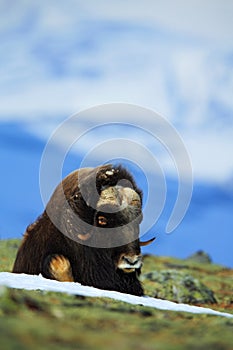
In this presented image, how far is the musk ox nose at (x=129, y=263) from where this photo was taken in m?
11.8

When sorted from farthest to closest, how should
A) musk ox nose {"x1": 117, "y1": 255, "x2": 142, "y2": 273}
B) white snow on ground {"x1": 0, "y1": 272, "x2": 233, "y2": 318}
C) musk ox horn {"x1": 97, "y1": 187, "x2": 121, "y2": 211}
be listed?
musk ox horn {"x1": 97, "y1": 187, "x2": 121, "y2": 211}
musk ox nose {"x1": 117, "y1": 255, "x2": 142, "y2": 273}
white snow on ground {"x1": 0, "y1": 272, "x2": 233, "y2": 318}

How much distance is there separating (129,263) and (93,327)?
20.8 feet

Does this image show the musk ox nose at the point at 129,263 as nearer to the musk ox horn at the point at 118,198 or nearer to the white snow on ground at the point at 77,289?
the musk ox horn at the point at 118,198

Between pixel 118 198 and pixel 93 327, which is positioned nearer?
pixel 93 327

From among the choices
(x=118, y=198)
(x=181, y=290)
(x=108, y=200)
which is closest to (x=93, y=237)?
(x=108, y=200)

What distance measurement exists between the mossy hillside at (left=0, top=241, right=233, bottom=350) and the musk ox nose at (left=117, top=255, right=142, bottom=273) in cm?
330

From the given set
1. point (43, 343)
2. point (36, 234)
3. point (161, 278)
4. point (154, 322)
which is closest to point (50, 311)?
point (154, 322)

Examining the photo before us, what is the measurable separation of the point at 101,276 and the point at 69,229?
1.12 meters

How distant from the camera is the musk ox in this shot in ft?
39.0

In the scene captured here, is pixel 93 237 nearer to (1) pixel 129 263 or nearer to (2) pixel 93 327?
(1) pixel 129 263

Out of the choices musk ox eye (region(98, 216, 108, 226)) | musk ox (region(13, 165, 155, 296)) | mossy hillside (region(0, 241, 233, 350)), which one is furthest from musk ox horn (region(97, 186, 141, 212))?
mossy hillside (region(0, 241, 233, 350))

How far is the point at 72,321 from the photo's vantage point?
225 inches

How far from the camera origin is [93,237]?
12.0 m

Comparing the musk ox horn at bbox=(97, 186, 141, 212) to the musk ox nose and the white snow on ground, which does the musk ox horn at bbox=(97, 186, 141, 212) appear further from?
the white snow on ground
